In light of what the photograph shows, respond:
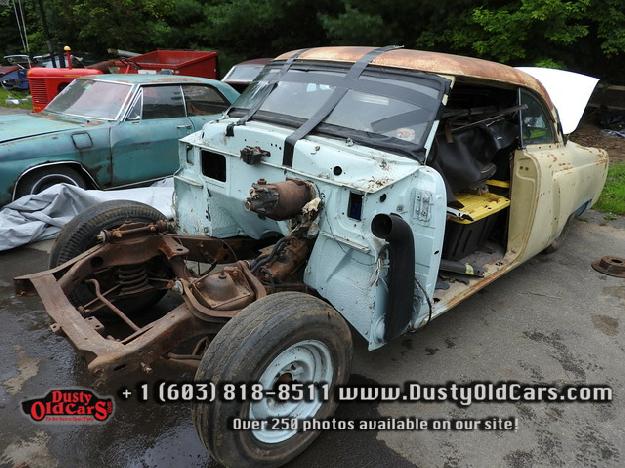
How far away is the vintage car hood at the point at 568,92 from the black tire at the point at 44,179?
217 inches

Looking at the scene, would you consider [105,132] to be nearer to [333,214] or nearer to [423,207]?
[333,214]

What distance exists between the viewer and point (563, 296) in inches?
182

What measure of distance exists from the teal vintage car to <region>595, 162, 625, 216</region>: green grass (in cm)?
588

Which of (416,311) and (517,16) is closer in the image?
(416,311)

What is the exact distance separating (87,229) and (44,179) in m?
2.86

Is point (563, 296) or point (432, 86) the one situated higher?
point (432, 86)

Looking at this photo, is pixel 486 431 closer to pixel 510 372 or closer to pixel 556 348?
pixel 510 372

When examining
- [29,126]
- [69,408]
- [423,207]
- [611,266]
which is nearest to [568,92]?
[611,266]

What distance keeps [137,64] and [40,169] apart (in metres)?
6.77

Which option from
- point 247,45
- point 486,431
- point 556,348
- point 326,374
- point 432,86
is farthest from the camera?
point 247,45

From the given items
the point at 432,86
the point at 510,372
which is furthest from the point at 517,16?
the point at 510,372

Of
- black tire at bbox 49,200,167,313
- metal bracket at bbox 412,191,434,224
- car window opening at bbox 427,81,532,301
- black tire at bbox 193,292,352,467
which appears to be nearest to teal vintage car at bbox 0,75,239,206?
black tire at bbox 49,200,167,313

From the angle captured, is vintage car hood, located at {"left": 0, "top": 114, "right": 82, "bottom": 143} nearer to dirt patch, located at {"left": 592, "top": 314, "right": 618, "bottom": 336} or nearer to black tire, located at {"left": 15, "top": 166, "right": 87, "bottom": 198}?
black tire, located at {"left": 15, "top": 166, "right": 87, "bottom": 198}

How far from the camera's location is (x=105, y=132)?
620cm
